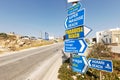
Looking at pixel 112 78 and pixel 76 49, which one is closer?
pixel 76 49

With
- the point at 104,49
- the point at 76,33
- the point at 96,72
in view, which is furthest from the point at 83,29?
the point at 104,49

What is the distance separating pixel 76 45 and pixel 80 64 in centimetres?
71

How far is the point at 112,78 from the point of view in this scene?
7.86 m

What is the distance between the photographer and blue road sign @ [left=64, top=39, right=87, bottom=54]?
4.65 metres

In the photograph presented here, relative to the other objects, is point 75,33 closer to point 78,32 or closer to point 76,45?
point 78,32

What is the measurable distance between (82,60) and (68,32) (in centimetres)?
146

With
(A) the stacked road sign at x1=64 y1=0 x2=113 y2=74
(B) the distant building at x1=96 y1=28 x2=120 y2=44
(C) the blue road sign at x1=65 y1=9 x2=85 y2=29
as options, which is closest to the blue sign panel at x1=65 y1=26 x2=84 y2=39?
(A) the stacked road sign at x1=64 y1=0 x2=113 y2=74

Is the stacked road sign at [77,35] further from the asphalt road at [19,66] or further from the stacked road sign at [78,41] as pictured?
the asphalt road at [19,66]

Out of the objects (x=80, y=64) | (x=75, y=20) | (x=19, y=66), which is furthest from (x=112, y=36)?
(x=80, y=64)

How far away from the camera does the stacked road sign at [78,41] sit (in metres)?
4.61

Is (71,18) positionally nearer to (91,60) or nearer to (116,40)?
(91,60)

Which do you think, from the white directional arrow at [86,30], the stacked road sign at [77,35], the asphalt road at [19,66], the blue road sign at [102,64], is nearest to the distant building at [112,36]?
the asphalt road at [19,66]

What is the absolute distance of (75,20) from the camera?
16.5ft

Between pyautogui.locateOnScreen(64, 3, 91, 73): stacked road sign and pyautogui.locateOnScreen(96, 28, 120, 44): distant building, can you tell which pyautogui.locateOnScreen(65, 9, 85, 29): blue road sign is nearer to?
pyautogui.locateOnScreen(64, 3, 91, 73): stacked road sign
